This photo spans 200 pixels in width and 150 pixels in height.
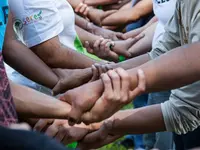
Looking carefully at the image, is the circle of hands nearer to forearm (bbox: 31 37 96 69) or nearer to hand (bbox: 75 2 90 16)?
forearm (bbox: 31 37 96 69)

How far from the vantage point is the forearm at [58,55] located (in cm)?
217

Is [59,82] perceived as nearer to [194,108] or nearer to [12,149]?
[194,108]

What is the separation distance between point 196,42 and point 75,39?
869 millimetres

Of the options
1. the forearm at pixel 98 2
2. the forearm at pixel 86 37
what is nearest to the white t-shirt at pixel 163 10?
the forearm at pixel 86 37

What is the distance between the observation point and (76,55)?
227 centimetres

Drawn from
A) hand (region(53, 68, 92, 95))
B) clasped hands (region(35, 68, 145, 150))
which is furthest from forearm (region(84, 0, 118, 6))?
clasped hands (region(35, 68, 145, 150))

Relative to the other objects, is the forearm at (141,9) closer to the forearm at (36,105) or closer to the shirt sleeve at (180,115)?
the shirt sleeve at (180,115)

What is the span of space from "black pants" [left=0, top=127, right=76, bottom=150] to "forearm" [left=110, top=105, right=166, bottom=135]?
44.6 inches

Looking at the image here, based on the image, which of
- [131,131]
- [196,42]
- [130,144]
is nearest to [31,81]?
[131,131]

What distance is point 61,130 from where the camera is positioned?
1.92 metres

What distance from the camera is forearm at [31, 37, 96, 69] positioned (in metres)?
2.17

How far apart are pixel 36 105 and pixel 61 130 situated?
230 mm

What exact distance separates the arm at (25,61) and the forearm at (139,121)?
0.32 meters

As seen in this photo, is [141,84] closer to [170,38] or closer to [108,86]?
[108,86]
